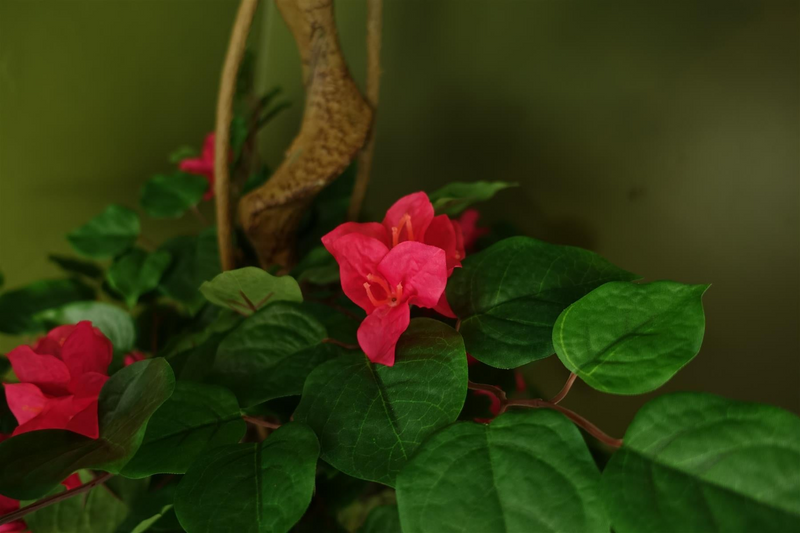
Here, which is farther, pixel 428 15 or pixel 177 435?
pixel 428 15

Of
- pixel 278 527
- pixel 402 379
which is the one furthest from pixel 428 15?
pixel 278 527

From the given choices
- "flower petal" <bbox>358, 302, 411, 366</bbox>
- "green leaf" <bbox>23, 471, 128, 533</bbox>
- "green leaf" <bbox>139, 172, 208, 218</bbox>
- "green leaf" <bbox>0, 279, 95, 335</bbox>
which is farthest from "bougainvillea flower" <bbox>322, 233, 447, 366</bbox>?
"green leaf" <bbox>0, 279, 95, 335</bbox>

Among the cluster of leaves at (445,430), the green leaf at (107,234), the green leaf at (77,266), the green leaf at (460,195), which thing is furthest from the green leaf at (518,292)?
the green leaf at (77,266)

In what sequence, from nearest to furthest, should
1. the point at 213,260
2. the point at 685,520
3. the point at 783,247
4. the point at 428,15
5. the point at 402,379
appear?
the point at 685,520 → the point at 402,379 → the point at 783,247 → the point at 213,260 → the point at 428,15

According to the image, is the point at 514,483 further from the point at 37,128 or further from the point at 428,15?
the point at 37,128

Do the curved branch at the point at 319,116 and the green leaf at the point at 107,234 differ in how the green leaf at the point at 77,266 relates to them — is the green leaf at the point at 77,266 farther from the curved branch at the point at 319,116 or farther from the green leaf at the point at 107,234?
the curved branch at the point at 319,116

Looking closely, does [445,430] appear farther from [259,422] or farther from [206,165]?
[206,165]

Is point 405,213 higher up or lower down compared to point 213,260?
higher up
